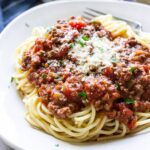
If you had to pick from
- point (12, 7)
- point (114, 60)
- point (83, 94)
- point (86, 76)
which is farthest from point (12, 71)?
point (12, 7)

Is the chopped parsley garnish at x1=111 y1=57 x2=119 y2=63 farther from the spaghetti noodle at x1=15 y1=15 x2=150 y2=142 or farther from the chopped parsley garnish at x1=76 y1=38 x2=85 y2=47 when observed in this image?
the chopped parsley garnish at x1=76 y1=38 x2=85 y2=47

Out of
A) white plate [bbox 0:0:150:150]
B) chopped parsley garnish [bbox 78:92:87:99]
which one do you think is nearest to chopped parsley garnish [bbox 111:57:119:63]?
chopped parsley garnish [bbox 78:92:87:99]

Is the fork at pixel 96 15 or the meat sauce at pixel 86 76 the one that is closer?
the meat sauce at pixel 86 76

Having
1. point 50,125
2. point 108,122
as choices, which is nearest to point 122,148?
point 108,122

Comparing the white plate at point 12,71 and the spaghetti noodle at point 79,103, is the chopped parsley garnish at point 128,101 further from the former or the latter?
the white plate at point 12,71

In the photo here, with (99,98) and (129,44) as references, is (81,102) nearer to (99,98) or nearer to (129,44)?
(99,98)

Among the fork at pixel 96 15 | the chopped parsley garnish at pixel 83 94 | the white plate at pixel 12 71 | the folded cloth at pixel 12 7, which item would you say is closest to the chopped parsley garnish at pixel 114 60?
the chopped parsley garnish at pixel 83 94

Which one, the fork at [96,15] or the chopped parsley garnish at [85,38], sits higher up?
the fork at [96,15]
